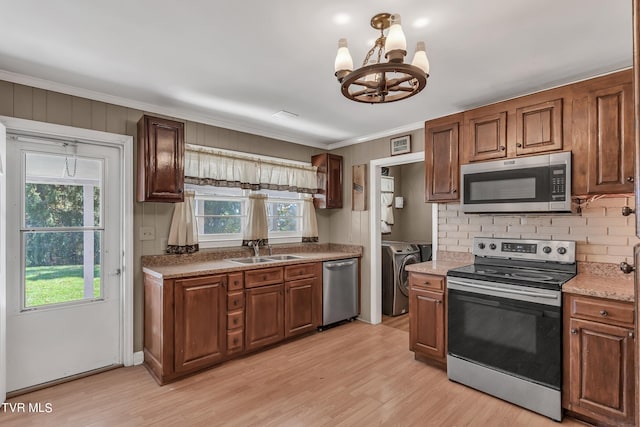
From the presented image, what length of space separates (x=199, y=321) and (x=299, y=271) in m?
1.17

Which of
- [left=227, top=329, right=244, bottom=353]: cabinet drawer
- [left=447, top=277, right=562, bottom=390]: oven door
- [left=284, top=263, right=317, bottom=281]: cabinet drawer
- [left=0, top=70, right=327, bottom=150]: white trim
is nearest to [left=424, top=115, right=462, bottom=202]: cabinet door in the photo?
[left=447, top=277, right=562, bottom=390]: oven door

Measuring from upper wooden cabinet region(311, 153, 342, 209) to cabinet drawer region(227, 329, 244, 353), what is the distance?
1.98 metres

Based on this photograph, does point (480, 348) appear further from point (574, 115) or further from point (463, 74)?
point (463, 74)

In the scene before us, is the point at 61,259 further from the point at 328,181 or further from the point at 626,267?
the point at 626,267

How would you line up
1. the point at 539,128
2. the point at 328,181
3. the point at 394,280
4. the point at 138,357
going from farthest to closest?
the point at 394,280 → the point at 328,181 → the point at 138,357 → the point at 539,128

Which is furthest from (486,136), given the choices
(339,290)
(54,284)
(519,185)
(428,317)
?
(54,284)

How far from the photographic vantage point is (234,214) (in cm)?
387

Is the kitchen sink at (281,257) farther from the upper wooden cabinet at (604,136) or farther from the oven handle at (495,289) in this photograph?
the upper wooden cabinet at (604,136)

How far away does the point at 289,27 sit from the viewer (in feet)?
6.34

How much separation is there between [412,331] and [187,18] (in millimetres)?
2940

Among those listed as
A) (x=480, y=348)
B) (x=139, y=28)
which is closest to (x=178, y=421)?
(x=480, y=348)

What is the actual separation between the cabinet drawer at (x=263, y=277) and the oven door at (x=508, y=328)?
164 cm

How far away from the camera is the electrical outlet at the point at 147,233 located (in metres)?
3.11

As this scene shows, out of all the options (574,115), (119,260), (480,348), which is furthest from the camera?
(119,260)
